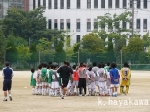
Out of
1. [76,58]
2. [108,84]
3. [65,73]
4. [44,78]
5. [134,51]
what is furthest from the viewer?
[134,51]

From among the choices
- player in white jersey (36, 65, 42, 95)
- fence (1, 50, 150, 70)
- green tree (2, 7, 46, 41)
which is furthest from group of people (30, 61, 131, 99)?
green tree (2, 7, 46, 41)

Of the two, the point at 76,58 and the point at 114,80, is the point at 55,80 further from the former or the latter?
the point at 76,58

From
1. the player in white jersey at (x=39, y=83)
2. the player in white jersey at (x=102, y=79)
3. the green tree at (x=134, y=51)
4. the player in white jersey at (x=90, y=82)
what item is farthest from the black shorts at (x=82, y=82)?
the green tree at (x=134, y=51)

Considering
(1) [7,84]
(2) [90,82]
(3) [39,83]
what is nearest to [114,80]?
(2) [90,82]

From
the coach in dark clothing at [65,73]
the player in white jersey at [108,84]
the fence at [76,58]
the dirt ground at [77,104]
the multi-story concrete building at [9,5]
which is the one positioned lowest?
the dirt ground at [77,104]

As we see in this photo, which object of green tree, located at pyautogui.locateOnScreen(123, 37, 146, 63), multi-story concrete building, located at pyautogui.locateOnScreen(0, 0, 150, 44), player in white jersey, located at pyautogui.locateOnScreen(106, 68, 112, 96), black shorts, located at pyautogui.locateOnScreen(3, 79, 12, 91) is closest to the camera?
black shorts, located at pyautogui.locateOnScreen(3, 79, 12, 91)

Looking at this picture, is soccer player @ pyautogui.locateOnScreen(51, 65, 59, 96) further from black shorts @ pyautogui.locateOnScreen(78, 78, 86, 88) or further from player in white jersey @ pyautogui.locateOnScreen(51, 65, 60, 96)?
black shorts @ pyautogui.locateOnScreen(78, 78, 86, 88)

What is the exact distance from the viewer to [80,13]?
105 metres

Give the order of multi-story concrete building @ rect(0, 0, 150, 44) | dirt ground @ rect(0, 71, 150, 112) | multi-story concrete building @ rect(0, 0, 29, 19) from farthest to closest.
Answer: multi-story concrete building @ rect(0, 0, 150, 44) < multi-story concrete building @ rect(0, 0, 29, 19) < dirt ground @ rect(0, 71, 150, 112)

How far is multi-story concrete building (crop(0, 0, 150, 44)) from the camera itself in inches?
4114

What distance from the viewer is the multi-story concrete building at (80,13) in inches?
4114

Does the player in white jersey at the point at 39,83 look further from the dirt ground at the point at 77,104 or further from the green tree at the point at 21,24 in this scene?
the green tree at the point at 21,24

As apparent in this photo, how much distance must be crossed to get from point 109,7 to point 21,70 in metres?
35.9

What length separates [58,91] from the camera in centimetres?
2934
